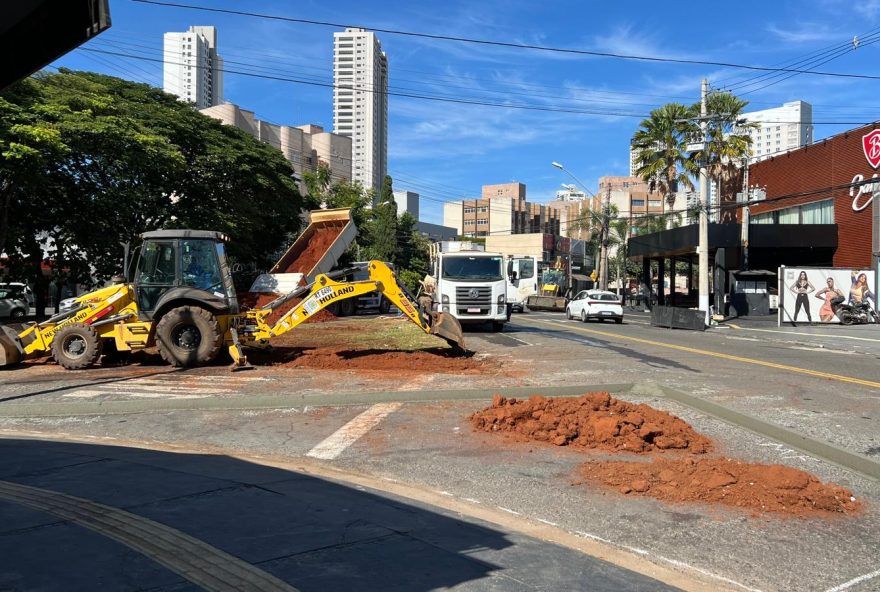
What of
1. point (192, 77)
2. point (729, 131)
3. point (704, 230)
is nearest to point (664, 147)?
point (729, 131)

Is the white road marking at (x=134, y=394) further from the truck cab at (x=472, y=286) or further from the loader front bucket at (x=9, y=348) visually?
the truck cab at (x=472, y=286)

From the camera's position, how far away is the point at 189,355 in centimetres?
1443

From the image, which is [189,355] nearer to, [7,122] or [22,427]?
[22,427]

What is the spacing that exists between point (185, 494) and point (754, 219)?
1929 inches

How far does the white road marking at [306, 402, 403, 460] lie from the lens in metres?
8.16

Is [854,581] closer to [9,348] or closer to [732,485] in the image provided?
[732,485]

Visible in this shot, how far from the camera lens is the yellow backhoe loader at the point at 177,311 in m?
14.4

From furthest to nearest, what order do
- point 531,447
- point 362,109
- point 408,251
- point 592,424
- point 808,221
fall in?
point 362,109 < point 408,251 < point 808,221 < point 592,424 < point 531,447

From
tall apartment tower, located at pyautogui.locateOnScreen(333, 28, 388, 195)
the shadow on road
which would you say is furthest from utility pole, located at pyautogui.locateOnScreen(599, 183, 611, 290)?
tall apartment tower, located at pyautogui.locateOnScreen(333, 28, 388, 195)

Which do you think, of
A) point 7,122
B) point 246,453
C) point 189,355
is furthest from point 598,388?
point 7,122

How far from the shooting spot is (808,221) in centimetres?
4141

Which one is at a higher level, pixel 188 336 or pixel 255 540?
pixel 188 336

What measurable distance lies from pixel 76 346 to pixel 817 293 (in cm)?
3123

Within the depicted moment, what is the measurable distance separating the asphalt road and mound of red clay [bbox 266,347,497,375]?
1075 millimetres
